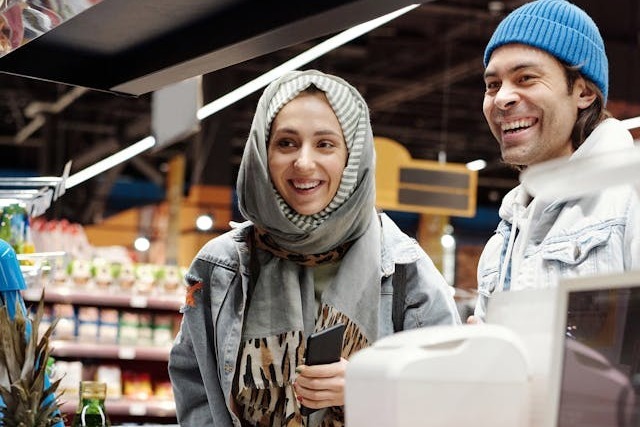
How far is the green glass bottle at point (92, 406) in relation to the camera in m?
2.14

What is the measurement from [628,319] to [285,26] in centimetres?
115

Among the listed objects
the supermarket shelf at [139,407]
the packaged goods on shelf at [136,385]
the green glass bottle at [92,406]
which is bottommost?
the supermarket shelf at [139,407]

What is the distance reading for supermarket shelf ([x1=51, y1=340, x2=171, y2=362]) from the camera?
26.1ft

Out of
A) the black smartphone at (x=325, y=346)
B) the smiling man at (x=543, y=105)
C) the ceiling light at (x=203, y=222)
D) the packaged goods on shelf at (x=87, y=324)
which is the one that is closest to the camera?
the black smartphone at (x=325, y=346)

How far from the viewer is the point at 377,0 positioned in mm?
1808

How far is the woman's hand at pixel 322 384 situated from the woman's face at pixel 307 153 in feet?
1.16

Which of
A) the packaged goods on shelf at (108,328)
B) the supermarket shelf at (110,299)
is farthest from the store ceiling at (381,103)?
the packaged goods on shelf at (108,328)

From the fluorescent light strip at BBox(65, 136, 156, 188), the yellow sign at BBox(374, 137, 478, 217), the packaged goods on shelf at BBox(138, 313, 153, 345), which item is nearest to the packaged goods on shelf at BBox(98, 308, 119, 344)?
the packaged goods on shelf at BBox(138, 313, 153, 345)

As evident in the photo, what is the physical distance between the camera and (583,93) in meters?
2.04

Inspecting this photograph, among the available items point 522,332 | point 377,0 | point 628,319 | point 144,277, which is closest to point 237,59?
point 377,0

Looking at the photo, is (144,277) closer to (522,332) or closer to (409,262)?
(409,262)

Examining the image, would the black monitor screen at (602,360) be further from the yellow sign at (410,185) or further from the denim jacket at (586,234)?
the yellow sign at (410,185)

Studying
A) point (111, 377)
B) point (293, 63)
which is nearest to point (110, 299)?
point (111, 377)

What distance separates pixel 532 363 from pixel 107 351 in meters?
7.19
